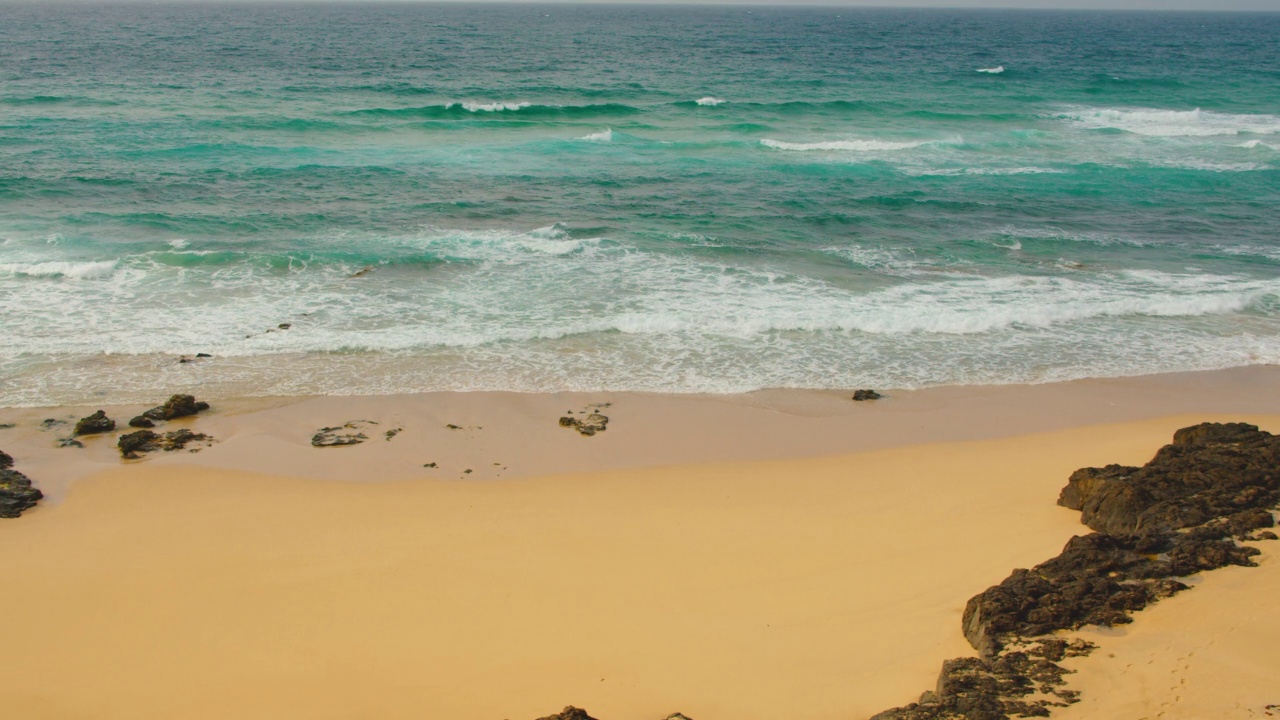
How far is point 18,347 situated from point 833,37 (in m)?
86.7

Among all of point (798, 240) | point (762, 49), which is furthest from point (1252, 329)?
point (762, 49)

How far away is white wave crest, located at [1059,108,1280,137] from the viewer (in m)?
38.9

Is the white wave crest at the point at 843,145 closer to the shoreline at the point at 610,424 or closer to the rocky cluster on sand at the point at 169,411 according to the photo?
the shoreline at the point at 610,424

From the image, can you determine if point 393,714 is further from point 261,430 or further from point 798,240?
point 798,240

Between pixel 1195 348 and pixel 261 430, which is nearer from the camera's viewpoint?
pixel 261 430

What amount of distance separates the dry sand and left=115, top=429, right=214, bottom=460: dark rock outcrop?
0.90 ft

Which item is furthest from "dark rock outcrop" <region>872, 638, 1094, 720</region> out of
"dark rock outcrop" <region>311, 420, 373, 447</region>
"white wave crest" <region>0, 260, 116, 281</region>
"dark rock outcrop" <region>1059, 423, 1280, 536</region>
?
"white wave crest" <region>0, 260, 116, 281</region>

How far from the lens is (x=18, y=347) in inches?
588

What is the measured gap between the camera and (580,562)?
30.6 feet

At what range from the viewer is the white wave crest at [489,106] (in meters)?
39.4

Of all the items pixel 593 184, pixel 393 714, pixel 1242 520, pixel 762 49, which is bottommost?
pixel 393 714

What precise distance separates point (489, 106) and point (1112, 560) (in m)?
36.2

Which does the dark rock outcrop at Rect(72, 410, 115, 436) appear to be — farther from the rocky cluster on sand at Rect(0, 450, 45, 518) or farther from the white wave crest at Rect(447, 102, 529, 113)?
the white wave crest at Rect(447, 102, 529, 113)

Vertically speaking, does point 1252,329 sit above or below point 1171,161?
below
